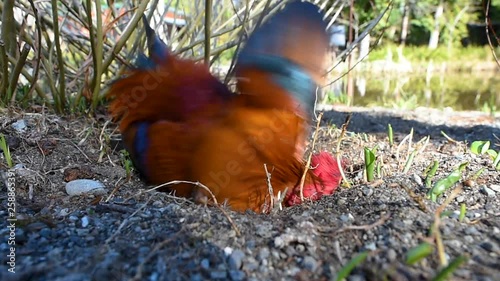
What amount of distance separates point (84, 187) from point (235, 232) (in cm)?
53

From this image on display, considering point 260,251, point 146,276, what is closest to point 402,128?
point 260,251

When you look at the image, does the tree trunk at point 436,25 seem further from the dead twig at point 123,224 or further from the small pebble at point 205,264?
the small pebble at point 205,264

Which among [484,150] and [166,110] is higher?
[166,110]

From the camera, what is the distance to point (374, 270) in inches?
29.2

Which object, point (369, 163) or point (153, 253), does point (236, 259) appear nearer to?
point (153, 253)

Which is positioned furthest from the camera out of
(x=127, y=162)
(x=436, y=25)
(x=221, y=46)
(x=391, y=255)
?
(x=436, y=25)

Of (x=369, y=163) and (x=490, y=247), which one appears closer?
(x=490, y=247)

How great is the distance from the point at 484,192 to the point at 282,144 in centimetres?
51

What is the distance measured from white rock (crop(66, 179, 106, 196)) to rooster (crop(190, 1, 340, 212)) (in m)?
0.26

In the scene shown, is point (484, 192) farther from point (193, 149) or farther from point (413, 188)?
point (193, 149)

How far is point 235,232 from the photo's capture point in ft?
2.96

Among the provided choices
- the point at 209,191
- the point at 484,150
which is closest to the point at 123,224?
the point at 209,191

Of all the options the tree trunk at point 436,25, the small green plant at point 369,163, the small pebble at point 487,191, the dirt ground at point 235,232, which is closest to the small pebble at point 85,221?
the dirt ground at point 235,232

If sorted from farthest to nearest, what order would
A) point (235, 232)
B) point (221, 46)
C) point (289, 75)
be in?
1. point (221, 46)
2. point (289, 75)
3. point (235, 232)
